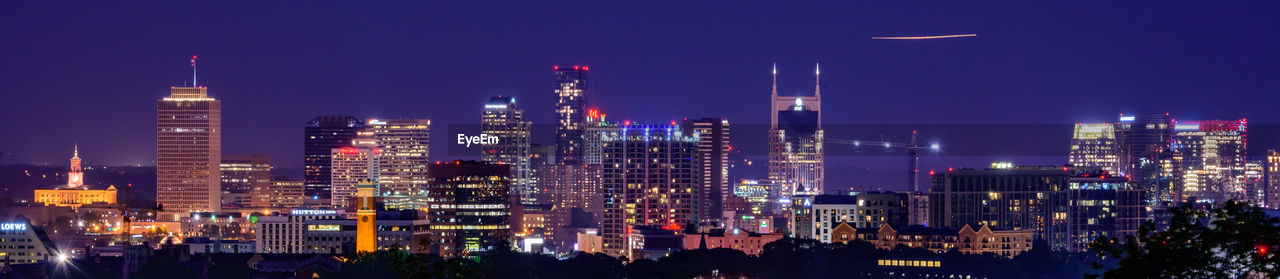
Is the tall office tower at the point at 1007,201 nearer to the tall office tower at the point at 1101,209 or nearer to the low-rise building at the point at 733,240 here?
the tall office tower at the point at 1101,209

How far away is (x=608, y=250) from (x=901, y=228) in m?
30.6

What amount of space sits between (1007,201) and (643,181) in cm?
3207

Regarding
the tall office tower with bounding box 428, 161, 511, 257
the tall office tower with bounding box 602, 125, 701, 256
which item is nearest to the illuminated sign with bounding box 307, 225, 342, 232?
the tall office tower with bounding box 428, 161, 511, 257

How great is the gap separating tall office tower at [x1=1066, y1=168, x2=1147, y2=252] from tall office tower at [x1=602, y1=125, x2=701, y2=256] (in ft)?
111

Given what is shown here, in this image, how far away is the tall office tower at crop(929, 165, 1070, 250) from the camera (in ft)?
495

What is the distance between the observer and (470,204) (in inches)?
6117

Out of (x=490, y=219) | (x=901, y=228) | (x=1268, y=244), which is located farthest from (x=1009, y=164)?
(x=1268, y=244)

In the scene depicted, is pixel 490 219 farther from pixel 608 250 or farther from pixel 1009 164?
pixel 1009 164

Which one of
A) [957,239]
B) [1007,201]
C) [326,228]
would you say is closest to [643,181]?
[1007,201]

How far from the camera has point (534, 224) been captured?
19700 cm

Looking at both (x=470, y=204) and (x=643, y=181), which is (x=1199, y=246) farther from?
(x=643, y=181)

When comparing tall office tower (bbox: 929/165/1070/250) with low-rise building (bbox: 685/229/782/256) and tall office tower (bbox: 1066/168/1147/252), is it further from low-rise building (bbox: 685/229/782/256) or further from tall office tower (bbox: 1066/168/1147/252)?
low-rise building (bbox: 685/229/782/256)

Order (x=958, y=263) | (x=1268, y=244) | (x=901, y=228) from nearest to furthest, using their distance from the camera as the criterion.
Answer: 1. (x=1268, y=244)
2. (x=958, y=263)
3. (x=901, y=228)

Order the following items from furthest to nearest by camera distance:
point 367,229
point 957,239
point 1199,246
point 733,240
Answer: point 733,240
point 957,239
point 367,229
point 1199,246
